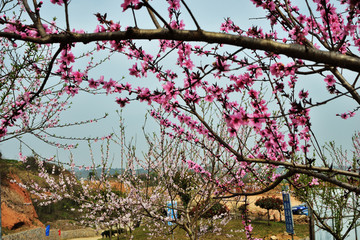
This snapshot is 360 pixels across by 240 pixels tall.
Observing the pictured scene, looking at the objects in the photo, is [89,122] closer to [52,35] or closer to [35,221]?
[52,35]

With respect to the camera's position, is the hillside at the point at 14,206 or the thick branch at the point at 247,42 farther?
the hillside at the point at 14,206

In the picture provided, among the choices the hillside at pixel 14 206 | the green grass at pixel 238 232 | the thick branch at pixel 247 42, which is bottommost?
the green grass at pixel 238 232

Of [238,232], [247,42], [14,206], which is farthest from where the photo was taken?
[14,206]

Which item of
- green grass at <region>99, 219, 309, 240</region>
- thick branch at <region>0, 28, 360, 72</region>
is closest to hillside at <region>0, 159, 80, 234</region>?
green grass at <region>99, 219, 309, 240</region>

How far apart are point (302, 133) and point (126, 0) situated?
9.72 feet

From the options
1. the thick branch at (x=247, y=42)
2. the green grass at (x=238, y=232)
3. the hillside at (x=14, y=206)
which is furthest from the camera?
the hillside at (x=14, y=206)

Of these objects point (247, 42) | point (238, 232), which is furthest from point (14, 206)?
point (247, 42)

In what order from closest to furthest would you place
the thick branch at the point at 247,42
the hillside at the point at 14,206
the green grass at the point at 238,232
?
the thick branch at the point at 247,42
the green grass at the point at 238,232
the hillside at the point at 14,206

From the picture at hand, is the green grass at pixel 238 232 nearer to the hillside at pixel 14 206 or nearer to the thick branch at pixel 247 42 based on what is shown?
the hillside at pixel 14 206

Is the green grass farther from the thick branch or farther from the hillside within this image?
the thick branch

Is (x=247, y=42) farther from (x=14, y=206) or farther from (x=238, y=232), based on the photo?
(x=14, y=206)

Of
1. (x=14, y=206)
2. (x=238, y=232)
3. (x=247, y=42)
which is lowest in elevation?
(x=238, y=232)

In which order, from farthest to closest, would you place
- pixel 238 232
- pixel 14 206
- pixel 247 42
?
1. pixel 14 206
2. pixel 238 232
3. pixel 247 42

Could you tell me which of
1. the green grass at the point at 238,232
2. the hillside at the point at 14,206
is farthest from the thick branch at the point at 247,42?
the hillside at the point at 14,206
